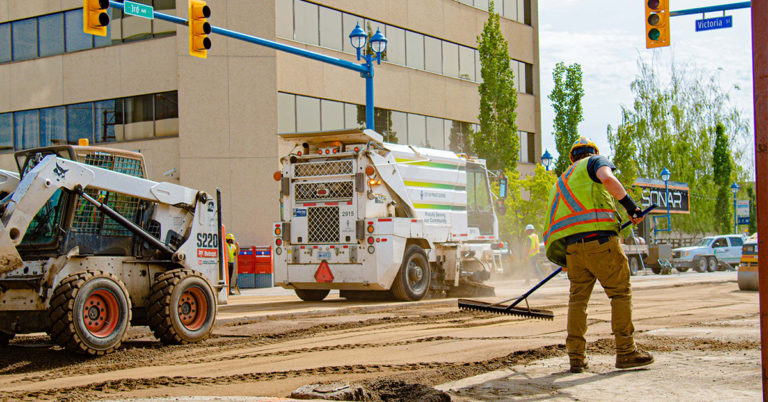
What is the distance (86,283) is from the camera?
8.45m

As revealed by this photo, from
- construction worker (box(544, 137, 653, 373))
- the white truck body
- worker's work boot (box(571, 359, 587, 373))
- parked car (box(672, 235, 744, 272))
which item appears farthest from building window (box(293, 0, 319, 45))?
worker's work boot (box(571, 359, 587, 373))

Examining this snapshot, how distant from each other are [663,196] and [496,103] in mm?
21284

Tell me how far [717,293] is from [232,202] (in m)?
16.3

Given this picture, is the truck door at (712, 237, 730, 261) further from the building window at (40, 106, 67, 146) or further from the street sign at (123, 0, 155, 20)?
the street sign at (123, 0, 155, 20)

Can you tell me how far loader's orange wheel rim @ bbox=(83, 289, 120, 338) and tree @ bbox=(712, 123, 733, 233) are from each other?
2154 inches

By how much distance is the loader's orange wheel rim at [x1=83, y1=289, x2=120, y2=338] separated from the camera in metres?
8.56

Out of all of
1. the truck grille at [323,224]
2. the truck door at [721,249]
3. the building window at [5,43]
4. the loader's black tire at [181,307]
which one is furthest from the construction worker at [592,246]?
the truck door at [721,249]

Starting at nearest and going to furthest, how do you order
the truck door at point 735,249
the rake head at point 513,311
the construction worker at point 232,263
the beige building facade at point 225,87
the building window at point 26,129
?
the rake head at point 513,311 < the construction worker at point 232,263 < the beige building facade at point 225,87 < the building window at point 26,129 < the truck door at point 735,249

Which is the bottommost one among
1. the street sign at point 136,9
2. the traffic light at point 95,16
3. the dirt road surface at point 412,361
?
the dirt road surface at point 412,361

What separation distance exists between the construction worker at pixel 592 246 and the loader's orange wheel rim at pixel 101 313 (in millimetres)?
4619

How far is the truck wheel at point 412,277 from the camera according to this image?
16297 millimetres

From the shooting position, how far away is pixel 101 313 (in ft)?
28.7

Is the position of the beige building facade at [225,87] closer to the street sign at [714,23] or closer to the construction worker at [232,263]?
the construction worker at [232,263]

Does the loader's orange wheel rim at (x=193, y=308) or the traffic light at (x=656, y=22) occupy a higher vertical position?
the traffic light at (x=656, y=22)
